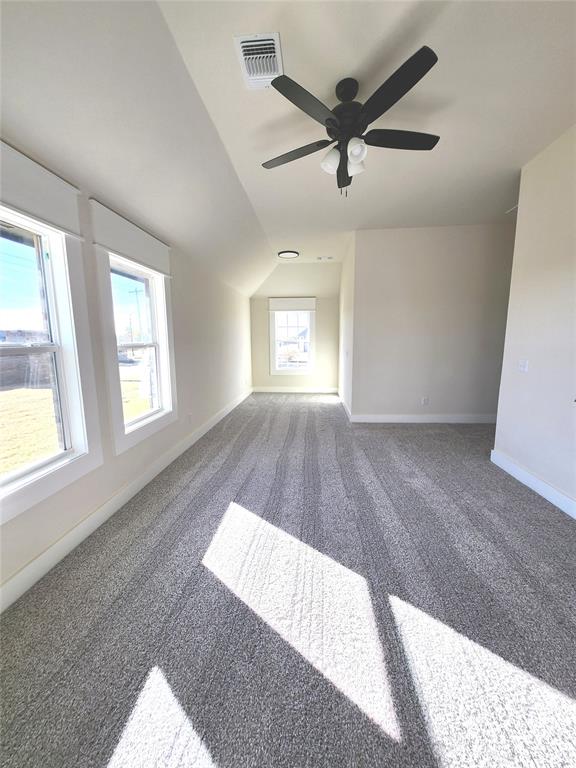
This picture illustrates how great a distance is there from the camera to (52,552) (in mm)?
1648

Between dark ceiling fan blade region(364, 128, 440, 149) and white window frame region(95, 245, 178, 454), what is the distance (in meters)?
1.96

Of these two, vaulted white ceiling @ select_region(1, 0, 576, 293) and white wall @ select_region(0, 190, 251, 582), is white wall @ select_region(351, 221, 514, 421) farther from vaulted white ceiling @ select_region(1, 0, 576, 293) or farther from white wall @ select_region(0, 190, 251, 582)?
white wall @ select_region(0, 190, 251, 582)

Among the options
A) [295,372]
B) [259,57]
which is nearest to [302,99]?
[259,57]

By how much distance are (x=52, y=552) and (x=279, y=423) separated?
302 cm

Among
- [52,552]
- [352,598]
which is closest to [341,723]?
[352,598]

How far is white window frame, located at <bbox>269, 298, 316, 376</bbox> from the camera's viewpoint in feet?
21.5

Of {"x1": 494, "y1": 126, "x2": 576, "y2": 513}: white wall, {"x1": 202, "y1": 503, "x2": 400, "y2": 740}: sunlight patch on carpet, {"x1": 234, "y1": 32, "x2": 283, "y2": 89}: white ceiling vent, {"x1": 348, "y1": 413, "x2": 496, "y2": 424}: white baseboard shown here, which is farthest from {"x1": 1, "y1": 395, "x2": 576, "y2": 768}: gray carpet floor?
{"x1": 234, "y1": 32, "x2": 283, "y2": 89}: white ceiling vent

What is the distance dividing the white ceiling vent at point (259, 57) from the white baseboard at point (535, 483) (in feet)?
11.2

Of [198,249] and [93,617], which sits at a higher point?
[198,249]

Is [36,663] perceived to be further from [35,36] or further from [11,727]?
[35,36]

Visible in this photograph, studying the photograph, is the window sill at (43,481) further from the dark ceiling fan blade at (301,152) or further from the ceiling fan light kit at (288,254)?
the ceiling fan light kit at (288,254)

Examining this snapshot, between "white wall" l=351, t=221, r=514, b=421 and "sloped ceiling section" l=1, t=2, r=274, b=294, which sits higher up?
"sloped ceiling section" l=1, t=2, r=274, b=294

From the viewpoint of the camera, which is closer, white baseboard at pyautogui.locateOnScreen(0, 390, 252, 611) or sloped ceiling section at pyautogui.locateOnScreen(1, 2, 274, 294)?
sloped ceiling section at pyautogui.locateOnScreen(1, 2, 274, 294)

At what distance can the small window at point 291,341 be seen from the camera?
21.9 feet
